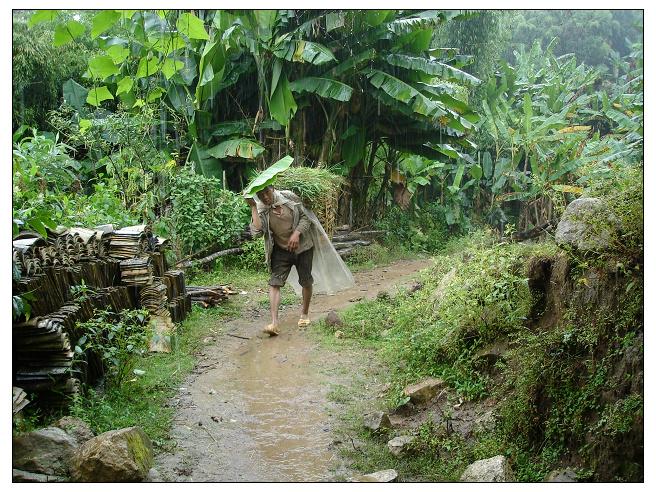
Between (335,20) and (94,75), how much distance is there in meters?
2.03

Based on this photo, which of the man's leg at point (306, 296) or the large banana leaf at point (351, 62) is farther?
the man's leg at point (306, 296)

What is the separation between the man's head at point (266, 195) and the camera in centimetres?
568

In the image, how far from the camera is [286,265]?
19.9ft

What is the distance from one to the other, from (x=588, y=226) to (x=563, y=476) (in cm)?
137

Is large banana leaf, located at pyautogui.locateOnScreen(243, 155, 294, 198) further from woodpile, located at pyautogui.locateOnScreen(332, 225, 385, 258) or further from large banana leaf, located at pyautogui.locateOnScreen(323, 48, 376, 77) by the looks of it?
woodpile, located at pyautogui.locateOnScreen(332, 225, 385, 258)

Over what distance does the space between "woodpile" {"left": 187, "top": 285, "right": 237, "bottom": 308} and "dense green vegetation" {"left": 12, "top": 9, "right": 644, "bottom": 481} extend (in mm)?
191

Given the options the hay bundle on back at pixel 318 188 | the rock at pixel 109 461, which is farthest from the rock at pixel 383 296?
the rock at pixel 109 461

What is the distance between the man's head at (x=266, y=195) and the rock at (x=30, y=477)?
3146mm

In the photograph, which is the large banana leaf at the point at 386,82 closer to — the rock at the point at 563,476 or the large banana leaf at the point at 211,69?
the large banana leaf at the point at 211,69

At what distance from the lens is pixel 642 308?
3.06 m

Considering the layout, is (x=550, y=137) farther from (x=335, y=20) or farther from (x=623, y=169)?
(x=335, y=20)

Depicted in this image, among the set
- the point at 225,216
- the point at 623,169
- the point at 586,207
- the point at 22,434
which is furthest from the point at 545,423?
the point at 225,216

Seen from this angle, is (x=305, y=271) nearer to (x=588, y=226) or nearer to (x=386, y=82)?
(x=386, y=82)

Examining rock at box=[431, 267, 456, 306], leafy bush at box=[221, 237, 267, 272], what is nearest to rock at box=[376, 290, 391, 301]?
rock at box=[431, 267, 456, 306]
